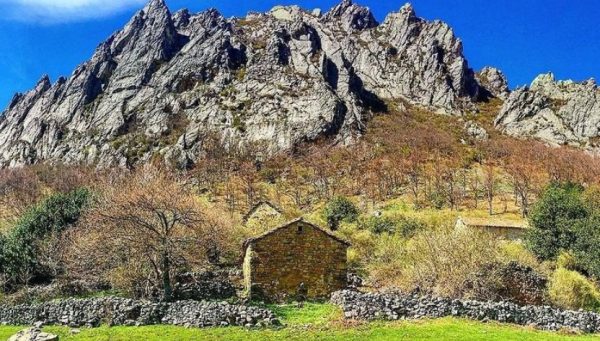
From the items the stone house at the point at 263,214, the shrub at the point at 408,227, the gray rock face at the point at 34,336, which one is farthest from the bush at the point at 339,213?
the gray rock face at the point at 34,336

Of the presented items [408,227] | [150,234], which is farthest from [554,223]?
[150,234]

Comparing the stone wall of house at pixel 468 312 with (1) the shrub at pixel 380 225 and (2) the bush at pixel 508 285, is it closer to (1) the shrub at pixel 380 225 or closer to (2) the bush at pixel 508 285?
(2) the bush at pixel 508 285

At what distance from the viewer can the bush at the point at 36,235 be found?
155ft

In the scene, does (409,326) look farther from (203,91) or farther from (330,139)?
(203,91)

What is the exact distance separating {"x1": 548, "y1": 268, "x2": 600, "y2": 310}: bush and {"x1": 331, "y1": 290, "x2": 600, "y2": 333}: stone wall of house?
7304mm

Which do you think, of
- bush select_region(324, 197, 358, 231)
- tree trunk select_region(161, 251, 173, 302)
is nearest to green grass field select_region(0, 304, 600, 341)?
tree trunk select_region(161, 251, 173, 302)

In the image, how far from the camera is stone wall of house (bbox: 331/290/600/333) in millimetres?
29188

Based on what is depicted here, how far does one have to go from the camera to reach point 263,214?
218 feet

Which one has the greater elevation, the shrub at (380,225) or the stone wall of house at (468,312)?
the shrub at (380,225)

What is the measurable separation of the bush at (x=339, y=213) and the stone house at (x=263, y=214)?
30.0 ft

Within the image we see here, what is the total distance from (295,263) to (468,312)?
42.9ft

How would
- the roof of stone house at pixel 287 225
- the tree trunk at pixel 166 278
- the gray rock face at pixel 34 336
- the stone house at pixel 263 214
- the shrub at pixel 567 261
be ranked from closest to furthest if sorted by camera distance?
the gray rock face at pixel 34 336 < the tree trunk at pixel 166 278 < the roof of stone house at pixel 287 225 < the shrub at pixel 567 261 < the stone house at pixel 263 214

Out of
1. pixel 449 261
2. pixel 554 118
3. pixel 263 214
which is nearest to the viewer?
pixel 449 261

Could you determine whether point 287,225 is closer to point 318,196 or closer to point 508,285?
point 508,285
